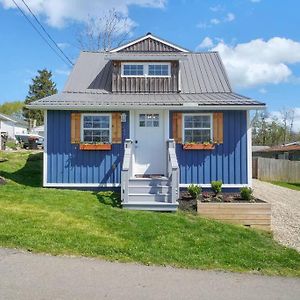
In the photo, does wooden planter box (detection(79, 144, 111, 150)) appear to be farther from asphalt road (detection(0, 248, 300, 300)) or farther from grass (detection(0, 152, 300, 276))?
asphalt road (detection(0, 248, 300, 300))

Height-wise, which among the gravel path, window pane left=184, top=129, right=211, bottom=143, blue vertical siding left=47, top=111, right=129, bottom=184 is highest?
window pane left=184, top=129, right=211, bottom=143

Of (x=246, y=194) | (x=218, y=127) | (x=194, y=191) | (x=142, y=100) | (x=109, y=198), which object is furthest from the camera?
(x=142, y=100)

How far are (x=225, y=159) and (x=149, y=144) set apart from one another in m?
2.56

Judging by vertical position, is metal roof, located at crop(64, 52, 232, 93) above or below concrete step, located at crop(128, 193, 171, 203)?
above

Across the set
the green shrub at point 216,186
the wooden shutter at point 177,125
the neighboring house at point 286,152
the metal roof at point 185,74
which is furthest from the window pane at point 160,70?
the neighboring house at point 286,152

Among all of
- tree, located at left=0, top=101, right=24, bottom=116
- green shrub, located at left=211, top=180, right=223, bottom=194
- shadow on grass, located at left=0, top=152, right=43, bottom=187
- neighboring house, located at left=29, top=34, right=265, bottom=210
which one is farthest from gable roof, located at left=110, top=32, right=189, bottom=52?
tree, located at left=0, top=101, right=24, bottom=116

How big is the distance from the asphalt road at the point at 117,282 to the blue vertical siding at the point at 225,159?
6839mm

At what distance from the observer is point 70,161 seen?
492 inches

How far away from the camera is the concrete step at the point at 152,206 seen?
400 inches

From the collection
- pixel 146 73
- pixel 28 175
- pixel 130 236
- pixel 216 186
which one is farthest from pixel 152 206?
pixel 28 175

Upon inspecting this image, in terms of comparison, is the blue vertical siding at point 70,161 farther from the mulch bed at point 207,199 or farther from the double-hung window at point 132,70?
the double-hung window at point 132,70

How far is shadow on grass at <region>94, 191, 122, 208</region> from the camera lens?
35.4ft

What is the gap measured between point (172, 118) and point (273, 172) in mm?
18662

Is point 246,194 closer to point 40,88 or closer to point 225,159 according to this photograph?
point 225,159
